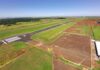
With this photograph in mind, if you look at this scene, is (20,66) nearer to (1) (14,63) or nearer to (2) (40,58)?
(1) (14,63)

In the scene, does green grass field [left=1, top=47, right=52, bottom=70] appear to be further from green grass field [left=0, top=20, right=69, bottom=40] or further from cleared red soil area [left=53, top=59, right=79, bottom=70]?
green grass field [left=0, top=20, right=69, bottom=40]

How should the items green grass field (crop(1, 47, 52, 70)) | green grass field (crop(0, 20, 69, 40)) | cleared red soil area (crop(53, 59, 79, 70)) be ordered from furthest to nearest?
green grass field (crop(0, 20, 69, 40)) < green grass field (crop(1, 47, 52, 70)) < cleared red soil area (crop(53, 59, 79, 70))

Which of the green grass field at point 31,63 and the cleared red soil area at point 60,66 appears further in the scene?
the green grass field at point 31,63

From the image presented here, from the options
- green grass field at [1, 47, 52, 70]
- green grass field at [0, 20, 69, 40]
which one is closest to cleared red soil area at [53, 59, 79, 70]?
green grass field at [1, 47, 52, 70]

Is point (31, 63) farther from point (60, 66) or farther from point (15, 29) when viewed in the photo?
point (15, 29)

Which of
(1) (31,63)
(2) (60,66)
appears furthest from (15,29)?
(2) (60,66)

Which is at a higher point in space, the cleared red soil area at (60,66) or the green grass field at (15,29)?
the green grass field at (15,29)

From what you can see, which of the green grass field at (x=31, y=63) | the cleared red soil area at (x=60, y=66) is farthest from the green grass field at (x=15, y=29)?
the cleared red soil area at (x=60, y=66)

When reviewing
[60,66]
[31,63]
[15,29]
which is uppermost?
[15,29]

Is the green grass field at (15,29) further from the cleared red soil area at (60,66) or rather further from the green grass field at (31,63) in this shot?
the cleared red soil area at (60,66)
